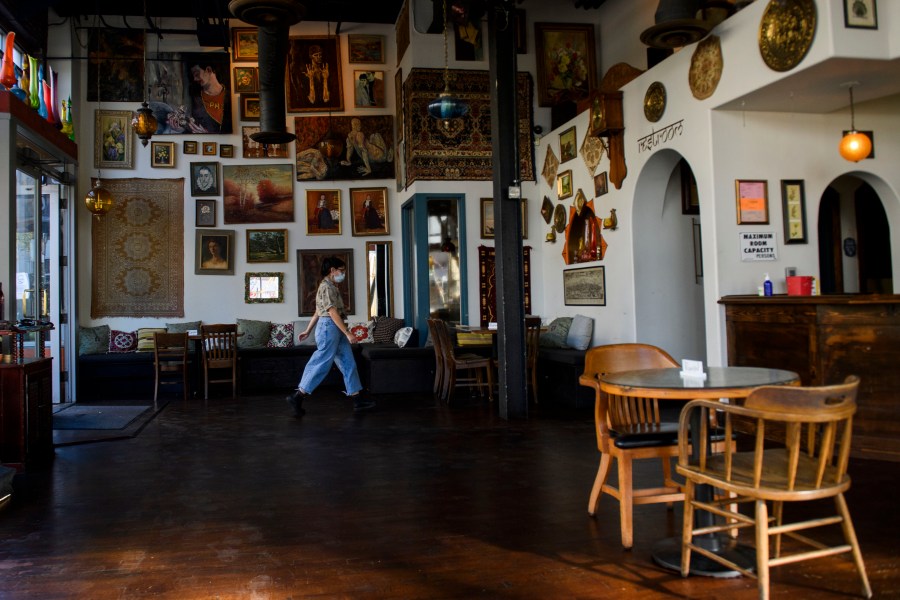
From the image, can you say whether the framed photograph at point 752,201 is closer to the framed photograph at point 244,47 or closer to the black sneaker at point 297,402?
the black sneaker at point 297,402

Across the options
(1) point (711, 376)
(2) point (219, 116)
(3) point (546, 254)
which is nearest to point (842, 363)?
(1) point (711, 376)

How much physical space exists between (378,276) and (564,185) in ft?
11.1

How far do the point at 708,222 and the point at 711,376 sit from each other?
11.2 ft

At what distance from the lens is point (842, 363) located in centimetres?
521

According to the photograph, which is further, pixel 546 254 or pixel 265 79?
pixel 546 254

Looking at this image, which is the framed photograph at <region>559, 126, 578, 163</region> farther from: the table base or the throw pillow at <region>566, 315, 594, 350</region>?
the table base

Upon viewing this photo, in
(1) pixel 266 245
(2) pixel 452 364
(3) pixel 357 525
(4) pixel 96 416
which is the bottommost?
(3) pixel 357 525

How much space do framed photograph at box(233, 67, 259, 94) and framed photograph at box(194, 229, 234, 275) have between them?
86.5 inches

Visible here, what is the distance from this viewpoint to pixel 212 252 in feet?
35.1

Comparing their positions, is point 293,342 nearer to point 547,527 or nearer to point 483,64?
point 483,64

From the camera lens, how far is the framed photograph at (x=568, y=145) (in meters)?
8.95

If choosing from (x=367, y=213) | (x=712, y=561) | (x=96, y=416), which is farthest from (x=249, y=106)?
(x=712, y=561)

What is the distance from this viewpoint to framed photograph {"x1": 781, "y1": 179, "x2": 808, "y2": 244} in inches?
251

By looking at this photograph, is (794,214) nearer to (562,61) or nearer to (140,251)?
(562,61)
